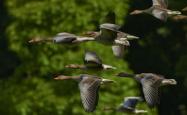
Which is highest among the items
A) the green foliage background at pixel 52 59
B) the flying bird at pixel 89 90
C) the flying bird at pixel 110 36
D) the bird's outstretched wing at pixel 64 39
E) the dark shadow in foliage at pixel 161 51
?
the flying bird at pixel 110 36

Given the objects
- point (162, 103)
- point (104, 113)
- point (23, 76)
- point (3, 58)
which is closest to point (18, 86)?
point (23, 76)

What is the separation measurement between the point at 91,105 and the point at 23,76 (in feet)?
47.6

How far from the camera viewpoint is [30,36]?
32.4 metres

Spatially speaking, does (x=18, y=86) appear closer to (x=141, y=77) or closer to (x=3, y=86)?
(x=3, y=86)

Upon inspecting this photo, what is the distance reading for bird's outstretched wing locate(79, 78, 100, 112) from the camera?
61.9 feet

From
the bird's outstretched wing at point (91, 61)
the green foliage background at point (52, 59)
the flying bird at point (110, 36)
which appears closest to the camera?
the flying bird at point (110, 36)

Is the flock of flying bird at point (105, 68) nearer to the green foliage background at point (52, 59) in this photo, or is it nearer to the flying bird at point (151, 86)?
the flying bird at point (151, 86)

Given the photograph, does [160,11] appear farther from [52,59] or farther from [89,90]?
[52,59]

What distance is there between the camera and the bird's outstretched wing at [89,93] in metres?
18.9

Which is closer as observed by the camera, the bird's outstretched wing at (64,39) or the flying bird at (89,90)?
the flying bird at (89,90)

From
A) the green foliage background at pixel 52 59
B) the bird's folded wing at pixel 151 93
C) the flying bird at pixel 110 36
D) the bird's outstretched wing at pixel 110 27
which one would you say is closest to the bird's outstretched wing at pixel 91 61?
the flying bird at pixel 110 36

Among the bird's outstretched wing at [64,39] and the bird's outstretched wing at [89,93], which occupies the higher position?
the bird's outstretched wing at [89,93]

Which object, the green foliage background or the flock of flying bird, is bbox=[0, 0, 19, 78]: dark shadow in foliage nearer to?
the green foliage background

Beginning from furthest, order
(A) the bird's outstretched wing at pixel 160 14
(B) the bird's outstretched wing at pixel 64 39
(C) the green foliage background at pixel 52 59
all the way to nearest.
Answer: (C) the green foliage background at pixel 52 59, (B) the bird's outstretched wing at pixel 64 39, (A) the bird's outstretched wing at pixel 160 14
